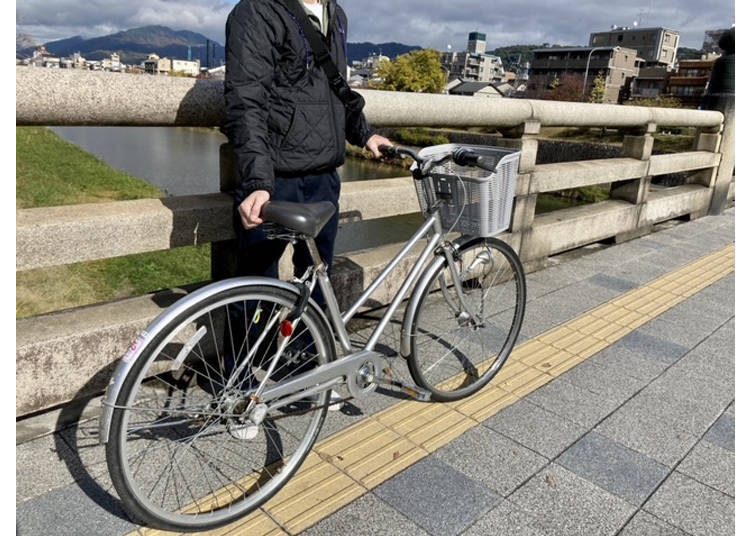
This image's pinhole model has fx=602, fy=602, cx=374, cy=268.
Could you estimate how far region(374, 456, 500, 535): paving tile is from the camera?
2.14m

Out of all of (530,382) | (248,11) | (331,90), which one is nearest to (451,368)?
(530,382)

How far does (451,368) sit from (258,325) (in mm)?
1430

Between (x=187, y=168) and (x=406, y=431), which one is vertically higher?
(x=406, y=431)

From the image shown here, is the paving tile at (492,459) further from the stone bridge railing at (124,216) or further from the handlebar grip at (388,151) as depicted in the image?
the handlebar grip at (388,151)

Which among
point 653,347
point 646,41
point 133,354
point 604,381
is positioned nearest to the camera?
point 133,354

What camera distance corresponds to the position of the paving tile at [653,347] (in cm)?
371

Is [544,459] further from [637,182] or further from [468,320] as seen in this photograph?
[637,182]

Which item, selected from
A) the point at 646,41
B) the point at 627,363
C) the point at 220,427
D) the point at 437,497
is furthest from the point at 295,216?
the point at 646,41

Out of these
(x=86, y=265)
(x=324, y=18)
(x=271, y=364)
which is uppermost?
(x=324, y=18)

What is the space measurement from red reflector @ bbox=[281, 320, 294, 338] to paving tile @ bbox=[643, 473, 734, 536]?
1.52 metres

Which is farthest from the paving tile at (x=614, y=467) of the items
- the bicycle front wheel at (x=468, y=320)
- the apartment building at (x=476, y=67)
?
the apartment building at (x=476, y=67)

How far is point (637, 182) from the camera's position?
6.37m

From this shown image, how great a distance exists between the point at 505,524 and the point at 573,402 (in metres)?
1.09

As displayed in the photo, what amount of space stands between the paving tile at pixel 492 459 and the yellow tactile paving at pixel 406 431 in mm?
70
